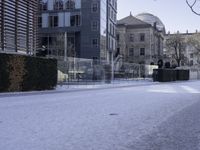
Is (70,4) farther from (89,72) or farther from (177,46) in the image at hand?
(177,46)

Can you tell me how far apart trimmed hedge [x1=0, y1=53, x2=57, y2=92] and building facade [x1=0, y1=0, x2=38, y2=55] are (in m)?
1.95

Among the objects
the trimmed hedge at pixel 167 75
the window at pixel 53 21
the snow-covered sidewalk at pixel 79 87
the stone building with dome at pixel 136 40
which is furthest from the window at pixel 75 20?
the stone building with dome at pixel 136 40

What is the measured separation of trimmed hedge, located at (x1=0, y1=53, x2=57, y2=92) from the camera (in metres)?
23.8

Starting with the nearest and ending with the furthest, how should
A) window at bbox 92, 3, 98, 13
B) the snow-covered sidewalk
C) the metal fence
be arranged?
1. the snow-covered sidewalk
2. the metal fence
3. window at bbox 92, 3, 98, 13

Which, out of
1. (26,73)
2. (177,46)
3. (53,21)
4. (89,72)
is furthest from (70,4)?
(26,73)

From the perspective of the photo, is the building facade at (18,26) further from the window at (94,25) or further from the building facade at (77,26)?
the window at (94,25)

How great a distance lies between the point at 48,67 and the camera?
92.8ft

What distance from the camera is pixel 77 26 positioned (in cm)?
7194

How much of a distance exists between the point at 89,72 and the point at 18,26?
12.5m

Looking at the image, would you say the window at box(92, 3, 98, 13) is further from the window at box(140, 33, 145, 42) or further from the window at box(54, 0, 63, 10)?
the window at box(140, 33, 145, 42)

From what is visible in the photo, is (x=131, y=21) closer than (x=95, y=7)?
No

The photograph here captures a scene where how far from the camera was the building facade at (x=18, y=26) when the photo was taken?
26.3 metres

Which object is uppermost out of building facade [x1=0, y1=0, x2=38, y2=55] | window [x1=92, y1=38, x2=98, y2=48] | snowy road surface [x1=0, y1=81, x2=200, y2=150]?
window [x1=92, y1=38, x2=98, y2=48]

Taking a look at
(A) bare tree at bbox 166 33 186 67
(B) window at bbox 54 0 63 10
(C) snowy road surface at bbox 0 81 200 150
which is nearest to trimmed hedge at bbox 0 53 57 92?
(C) snowy road surface at bbox 0 81 200 150
